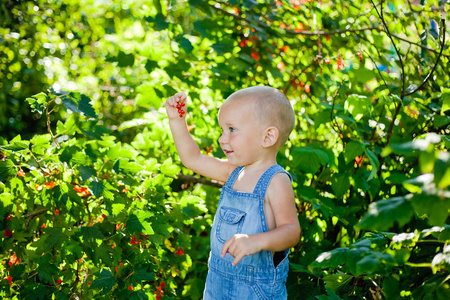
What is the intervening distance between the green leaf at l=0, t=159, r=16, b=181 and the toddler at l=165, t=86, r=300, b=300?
88 centimetres

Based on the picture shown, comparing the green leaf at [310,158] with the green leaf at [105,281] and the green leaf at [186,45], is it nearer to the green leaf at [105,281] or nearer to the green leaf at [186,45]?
the green leaf at [186,45]

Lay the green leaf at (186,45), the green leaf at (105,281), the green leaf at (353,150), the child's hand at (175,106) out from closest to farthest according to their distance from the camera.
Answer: the green leaf at (105,281) → the child's hand at (175,106) → the green leaf at (353,150) → the green leaf at (186,45)

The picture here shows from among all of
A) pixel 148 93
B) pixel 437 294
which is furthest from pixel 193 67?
pixel 437 294

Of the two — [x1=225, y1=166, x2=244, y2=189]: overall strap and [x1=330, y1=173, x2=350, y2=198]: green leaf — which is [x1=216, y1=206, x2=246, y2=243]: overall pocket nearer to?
[x1=225, y1=166, x2=244, y2=189]: overall strap

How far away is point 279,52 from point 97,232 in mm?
2155

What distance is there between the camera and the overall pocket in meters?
1.67

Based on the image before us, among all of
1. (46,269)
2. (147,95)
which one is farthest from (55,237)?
(147,95)

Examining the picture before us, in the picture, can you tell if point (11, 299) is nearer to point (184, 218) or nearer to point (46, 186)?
point (46, 186)

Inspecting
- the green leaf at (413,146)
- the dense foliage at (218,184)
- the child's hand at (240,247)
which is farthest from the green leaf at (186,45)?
the green leaf at (413,146)

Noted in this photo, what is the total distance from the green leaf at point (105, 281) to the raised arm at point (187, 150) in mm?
567

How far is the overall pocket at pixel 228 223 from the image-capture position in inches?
65.9

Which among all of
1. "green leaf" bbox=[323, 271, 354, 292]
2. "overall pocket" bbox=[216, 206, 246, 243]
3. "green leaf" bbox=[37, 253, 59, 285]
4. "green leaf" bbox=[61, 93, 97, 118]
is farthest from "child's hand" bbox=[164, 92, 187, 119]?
"green leaf" bbox=[323, 271, 354, 292]

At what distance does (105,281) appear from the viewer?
184 centimetres

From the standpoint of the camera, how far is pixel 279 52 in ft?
11.4
